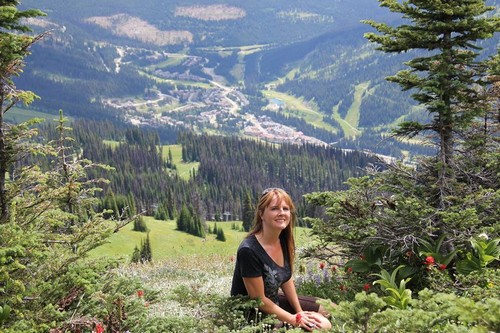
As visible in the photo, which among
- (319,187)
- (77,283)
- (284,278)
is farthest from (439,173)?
(319,187)

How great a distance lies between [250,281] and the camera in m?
6.59

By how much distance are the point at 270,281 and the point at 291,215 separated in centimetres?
115

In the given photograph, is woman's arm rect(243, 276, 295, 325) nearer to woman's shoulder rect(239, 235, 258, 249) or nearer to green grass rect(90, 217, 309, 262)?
woman's shoulder rect(239, 235, 258, 249)

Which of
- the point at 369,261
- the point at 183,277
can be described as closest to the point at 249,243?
the point at 369,261

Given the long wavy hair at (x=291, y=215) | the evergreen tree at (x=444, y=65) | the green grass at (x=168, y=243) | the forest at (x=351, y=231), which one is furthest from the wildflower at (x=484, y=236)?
the green grass at (x=168, y=243)

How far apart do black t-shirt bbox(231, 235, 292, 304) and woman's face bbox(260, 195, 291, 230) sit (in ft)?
1.12

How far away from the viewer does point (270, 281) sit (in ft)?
22.4

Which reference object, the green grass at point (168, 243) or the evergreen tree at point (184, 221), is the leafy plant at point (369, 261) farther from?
the evergreen tree at point (184, 221)

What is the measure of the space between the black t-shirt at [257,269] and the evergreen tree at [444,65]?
4.50 meters

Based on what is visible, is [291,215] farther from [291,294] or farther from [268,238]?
[291,294]

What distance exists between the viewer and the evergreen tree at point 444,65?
973 centimetres

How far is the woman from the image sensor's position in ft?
21.5

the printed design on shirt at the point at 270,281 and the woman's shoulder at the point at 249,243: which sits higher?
the woman's shoulder at the point at 249,243

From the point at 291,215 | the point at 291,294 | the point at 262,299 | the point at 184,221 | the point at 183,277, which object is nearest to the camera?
the point at 262,299
